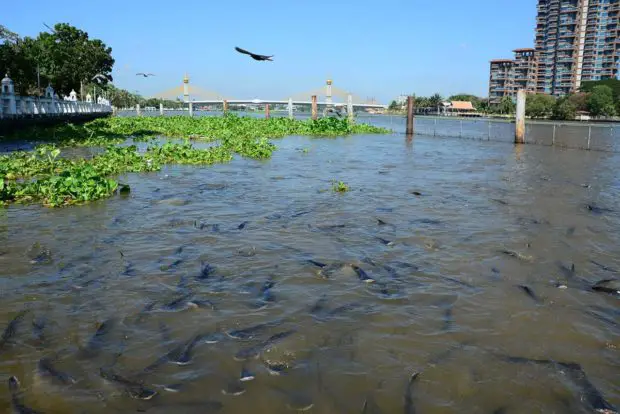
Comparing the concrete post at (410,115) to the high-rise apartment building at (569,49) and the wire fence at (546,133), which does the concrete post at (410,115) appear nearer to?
the wire fence at (546,133)

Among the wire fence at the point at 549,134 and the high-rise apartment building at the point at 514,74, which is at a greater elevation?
the high-rise apartment building at the point at 514,74

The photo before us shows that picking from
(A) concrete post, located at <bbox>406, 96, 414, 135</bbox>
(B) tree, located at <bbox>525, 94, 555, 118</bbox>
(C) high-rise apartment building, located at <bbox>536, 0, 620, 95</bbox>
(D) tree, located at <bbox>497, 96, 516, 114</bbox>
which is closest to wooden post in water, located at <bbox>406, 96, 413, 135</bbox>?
(A) concrete post, located at <bbox>406, 96, 414, 135</bbox>

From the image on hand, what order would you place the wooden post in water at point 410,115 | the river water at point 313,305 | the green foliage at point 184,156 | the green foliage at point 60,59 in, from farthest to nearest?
the green foliage at point 60,59
the wooden post in water at point 410,115
the green foliage at point 184,156
the river water at point 313,305

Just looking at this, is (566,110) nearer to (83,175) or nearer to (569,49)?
(569,49)

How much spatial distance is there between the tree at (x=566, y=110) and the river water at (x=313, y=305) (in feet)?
317

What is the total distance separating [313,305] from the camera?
549cm

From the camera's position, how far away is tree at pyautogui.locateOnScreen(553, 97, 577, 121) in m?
95.5

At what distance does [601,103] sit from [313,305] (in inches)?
4053

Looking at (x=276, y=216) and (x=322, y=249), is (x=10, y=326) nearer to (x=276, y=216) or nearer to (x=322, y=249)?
(x=322, y=249)

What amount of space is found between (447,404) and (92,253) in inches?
222

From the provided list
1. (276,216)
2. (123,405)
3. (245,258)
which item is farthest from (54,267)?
(276,216)

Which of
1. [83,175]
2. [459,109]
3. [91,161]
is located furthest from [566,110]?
Result: [83,175]

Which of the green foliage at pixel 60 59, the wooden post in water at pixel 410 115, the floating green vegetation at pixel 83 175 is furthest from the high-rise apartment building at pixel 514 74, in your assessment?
the floating green vegetation at pixel 83 175

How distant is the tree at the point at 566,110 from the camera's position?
9546 centimetres
